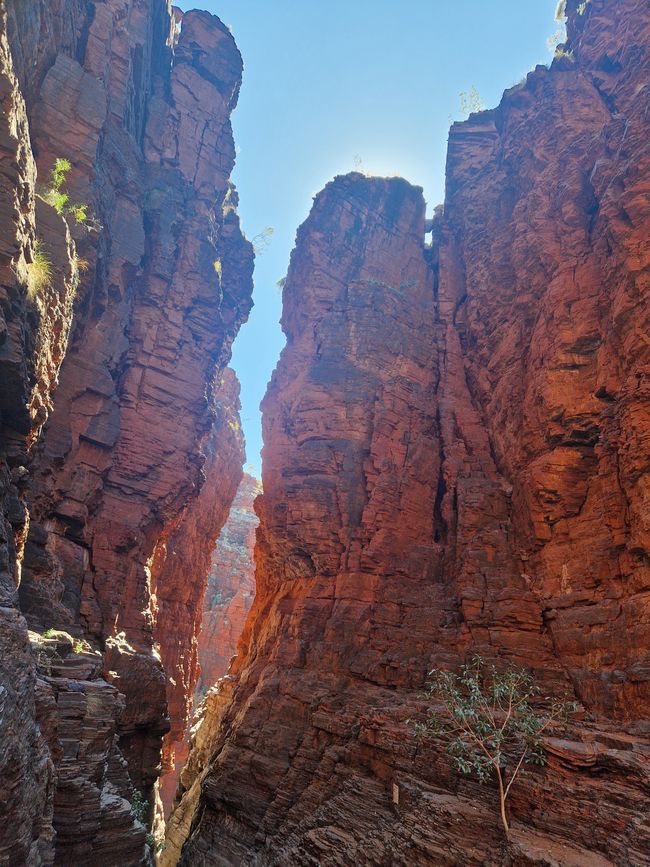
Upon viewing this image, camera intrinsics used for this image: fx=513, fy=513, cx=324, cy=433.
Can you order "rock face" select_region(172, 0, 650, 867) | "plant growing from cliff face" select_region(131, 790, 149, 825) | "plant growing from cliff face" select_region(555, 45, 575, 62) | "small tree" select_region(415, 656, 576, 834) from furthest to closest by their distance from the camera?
1. "plant growing from cliff face" select_region(555, 45, 575, 62)
2. "plant growing from cliff face" select_region(131, 790, 149, 825)
3. "rock face" select_region(172, 0, 650, 867)
4. "small tree" select_region(415, 656, 576, 834)

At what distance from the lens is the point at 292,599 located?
24594 mm

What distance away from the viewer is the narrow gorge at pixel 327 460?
40.5ft

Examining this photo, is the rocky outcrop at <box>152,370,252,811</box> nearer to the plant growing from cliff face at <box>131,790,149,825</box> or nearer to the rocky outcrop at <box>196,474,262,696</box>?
the rocky outcrop at <box>196,474,262,696</box>

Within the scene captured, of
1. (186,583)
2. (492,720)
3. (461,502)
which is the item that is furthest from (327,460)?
(186,583)

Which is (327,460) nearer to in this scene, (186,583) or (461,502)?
(461,502)

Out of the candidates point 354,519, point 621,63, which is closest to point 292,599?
point 354,519

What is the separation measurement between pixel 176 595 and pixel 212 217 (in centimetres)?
2597

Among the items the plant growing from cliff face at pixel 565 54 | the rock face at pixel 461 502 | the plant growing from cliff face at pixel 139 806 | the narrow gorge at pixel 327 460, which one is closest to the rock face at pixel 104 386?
the narrow gorge at pixel 327 460

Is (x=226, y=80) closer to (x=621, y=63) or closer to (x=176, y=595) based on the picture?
(x=621, y=63)

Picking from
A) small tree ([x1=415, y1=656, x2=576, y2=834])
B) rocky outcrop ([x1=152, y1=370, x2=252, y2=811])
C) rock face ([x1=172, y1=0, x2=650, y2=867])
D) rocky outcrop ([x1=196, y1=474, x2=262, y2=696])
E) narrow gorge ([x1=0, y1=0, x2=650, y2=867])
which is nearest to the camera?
narrow gorge ([x1=0, y1=0, x2=650, y2=867])

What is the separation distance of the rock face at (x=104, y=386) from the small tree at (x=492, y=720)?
861 cm

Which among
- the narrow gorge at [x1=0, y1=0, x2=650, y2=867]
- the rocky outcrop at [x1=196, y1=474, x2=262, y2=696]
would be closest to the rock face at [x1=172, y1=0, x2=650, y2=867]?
the narrow gorge at [x1=0, y1=0, x2=650, y2=867]

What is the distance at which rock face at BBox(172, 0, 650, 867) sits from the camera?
1383 centimetres

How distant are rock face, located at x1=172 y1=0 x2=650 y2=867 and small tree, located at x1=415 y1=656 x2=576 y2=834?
0.57m
